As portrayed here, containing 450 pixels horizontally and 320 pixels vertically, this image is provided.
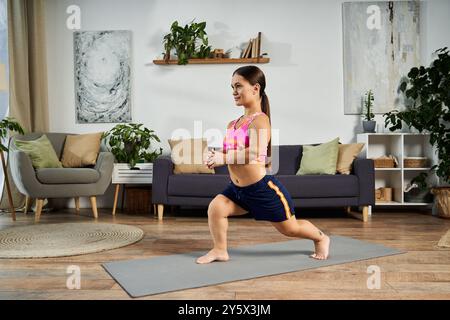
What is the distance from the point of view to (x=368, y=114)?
4.45m

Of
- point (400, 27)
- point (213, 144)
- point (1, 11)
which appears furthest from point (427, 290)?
point (1, 11)

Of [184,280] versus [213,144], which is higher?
[213,144]

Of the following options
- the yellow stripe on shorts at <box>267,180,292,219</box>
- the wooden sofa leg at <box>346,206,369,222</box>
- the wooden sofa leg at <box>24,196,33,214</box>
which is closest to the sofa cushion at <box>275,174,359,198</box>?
the wooden sofa leg at <box>346,206,369,222</box>

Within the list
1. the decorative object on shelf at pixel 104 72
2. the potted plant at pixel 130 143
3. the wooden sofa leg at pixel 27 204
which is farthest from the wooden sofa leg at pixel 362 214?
the wooden sofa leg at pixel 27 204

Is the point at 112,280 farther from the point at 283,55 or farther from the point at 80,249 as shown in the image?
the point at 283,55

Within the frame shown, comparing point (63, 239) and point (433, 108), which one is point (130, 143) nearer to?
point (63, 239)

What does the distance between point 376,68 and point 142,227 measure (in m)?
3.00

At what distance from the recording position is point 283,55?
4766 mm

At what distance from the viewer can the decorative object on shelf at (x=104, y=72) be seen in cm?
480

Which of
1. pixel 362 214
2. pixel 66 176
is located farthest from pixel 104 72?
pixel 362 214

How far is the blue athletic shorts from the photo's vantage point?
85.8 inches

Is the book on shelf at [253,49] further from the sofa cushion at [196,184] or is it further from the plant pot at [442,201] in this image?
the plant pot at [442,201]

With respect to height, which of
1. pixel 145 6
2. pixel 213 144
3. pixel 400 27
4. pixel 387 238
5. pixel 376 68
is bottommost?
pixel 387 238
